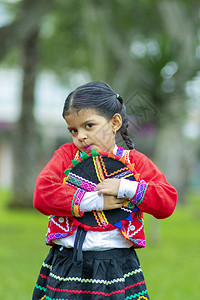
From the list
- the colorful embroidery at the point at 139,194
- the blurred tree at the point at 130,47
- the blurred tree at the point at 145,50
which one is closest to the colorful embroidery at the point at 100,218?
the colorful embroidery at the point at 139,194

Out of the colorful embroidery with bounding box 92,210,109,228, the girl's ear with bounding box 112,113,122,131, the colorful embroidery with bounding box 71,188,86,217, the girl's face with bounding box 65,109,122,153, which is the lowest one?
the colorful embroidery with bounding box 92,210,109,228

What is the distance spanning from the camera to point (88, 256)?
7.03 ft

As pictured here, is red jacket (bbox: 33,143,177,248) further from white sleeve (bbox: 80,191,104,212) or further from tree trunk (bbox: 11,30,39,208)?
tree trunk (bbox: 11,30,39,208)

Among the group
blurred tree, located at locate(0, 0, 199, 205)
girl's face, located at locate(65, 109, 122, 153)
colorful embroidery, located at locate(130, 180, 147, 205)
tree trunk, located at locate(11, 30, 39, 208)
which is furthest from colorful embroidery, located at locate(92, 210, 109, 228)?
tree trunk, located at locate(11, 30, 39, 208)

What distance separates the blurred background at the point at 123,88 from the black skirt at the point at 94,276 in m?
0.64

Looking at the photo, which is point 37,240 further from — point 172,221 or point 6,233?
point 172,221

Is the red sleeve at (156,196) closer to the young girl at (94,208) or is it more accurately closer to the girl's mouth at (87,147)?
the young girl at (94,208)

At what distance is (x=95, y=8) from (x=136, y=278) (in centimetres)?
1005

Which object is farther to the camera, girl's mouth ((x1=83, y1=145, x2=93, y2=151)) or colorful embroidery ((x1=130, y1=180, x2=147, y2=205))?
girl's mouth ((x1=83, y1=145, x2=93, y2=151))

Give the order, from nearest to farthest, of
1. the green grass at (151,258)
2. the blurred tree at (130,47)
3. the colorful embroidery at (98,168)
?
the colorful embroidery at (98,168)
the green grass at (151,258)
the blurred tree at (130,47)

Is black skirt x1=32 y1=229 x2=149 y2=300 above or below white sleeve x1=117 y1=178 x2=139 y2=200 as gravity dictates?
below

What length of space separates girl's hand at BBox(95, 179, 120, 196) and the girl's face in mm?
186

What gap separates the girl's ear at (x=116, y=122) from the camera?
7.48 feet

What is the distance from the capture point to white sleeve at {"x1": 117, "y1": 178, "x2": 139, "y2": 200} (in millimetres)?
2082
